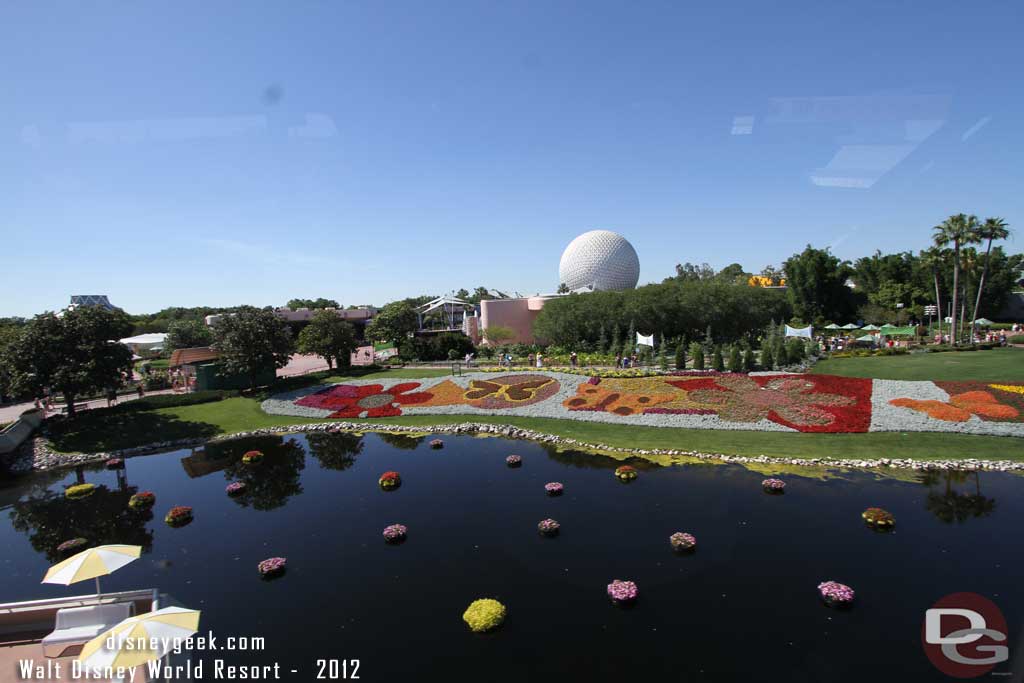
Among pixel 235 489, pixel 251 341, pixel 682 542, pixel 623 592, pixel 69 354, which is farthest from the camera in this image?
pixel 251 341

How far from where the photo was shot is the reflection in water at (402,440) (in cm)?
2209

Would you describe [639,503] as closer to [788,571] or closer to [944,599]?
[788,571]

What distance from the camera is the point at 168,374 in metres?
40.6

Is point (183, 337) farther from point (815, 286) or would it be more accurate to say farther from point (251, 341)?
point (815, 286)

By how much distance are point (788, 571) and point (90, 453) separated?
29601 millimetres

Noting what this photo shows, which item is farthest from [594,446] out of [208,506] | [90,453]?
[90,453]

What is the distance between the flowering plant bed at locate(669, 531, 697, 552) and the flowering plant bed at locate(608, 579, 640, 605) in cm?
201

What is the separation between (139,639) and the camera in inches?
274

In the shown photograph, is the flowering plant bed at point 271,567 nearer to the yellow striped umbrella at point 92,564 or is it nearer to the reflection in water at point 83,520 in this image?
the yellow striped umbrella at point 92,564

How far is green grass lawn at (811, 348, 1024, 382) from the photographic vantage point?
87.2 ft

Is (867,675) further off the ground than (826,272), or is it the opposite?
(826,272)

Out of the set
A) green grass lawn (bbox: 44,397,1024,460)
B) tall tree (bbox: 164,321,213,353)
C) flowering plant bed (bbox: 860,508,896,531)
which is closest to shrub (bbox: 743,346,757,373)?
green grass lawn (bbox: 44,397,1024,460)

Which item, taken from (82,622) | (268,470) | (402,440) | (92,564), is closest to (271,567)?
(92,564)

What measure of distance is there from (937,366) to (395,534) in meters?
35.4
